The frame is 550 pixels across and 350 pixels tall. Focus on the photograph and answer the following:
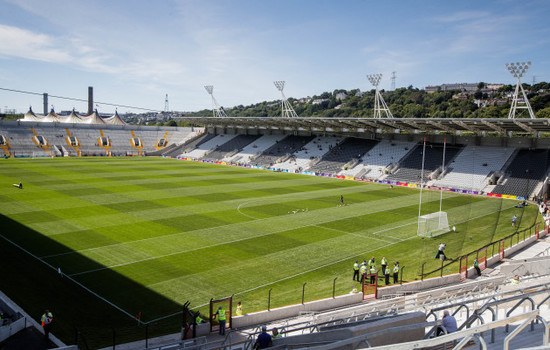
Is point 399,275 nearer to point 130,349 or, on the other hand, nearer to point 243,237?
point 243,237

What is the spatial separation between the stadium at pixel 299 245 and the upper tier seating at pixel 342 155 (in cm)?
40

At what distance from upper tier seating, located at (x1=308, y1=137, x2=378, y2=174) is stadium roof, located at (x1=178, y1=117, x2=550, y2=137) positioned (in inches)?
115

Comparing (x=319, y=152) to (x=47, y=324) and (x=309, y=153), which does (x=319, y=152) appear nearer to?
(x=309, y=153)

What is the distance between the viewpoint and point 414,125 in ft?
189

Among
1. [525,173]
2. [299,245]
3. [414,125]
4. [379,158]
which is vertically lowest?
[299,245]

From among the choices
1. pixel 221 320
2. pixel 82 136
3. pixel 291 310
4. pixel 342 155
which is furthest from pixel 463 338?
pixel 82 136

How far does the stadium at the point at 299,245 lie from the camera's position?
12.4 meters

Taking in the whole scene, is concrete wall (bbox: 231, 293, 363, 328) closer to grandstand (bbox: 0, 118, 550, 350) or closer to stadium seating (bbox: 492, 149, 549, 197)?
grandstand (bbox: 0, 118, 550, 350)

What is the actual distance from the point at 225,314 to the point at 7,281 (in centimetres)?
1016

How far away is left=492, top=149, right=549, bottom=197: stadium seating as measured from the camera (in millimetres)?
46625

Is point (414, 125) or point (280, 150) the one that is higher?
point (414, 125)

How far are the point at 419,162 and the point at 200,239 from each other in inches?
1681

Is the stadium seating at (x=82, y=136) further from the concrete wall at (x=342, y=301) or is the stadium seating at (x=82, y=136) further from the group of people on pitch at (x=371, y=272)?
the concrete wall at (x=342, y=301)

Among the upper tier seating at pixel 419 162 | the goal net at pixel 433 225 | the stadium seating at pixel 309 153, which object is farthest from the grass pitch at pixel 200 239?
the stadium seating at pixel 309 153
